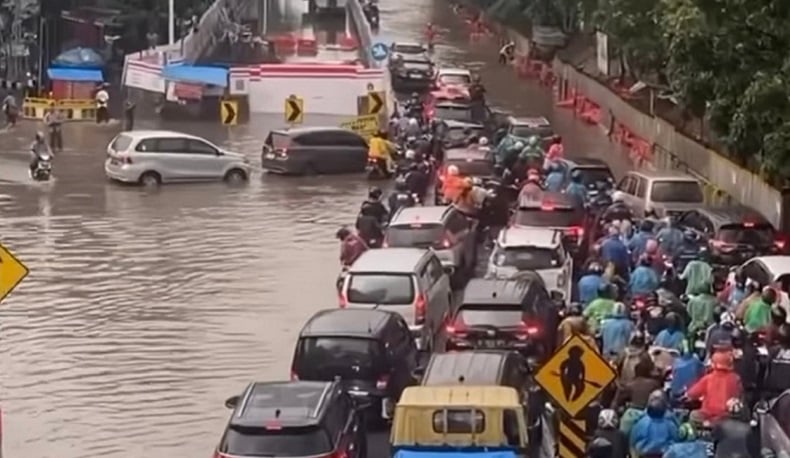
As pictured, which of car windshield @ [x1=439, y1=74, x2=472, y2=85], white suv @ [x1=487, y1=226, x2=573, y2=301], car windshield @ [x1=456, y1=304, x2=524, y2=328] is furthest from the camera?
car windshield @ [x1=439, y1=74, x2=472, y2=85]

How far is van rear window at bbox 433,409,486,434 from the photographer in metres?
18.7

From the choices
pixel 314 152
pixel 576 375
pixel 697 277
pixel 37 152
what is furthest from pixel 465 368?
pixel 314 152

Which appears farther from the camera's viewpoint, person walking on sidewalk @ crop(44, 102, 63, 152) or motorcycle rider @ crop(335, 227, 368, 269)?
person walking on sidewalk @ crop(44, 102, 63, 152)

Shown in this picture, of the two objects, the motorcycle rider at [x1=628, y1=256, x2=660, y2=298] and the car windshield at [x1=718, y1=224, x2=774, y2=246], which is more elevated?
the motorcycle rider at [x1=628, y1=256, x2=660, y2=298]

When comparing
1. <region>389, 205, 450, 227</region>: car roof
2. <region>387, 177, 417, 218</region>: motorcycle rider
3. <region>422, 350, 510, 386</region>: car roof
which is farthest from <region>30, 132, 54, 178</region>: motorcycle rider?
<region>422, 350, 510, 386</region>: car roof

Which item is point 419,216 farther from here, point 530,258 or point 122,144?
point 122,144

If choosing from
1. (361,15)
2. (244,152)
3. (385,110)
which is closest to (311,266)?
(244,152)

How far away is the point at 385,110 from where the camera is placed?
5906cm

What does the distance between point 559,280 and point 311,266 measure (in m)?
6.45

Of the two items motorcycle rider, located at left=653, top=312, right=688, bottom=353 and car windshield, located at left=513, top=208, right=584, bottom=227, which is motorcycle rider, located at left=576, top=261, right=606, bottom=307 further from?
car windshield, located at left=513, top=208, right=584, bottom=227

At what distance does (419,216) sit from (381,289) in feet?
18.0

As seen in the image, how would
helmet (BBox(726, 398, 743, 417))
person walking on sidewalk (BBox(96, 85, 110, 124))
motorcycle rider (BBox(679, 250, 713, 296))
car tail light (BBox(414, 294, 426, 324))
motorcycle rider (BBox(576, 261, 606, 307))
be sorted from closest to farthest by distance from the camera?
helmet (BBox(726, 398, 743, 417)), motorcycle rider (BBox(576, 261, 606, 307)), motorcycle rider (BBox(679, 250, 713, 296)), car tail light (BBox(414, 294, 426, 324)), person walking on sidewalk (BBox(96, 85, 110, 124))

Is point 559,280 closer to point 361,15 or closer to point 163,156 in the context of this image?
point 163,156

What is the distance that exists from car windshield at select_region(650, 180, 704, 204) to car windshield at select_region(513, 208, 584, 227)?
341 centimetres
